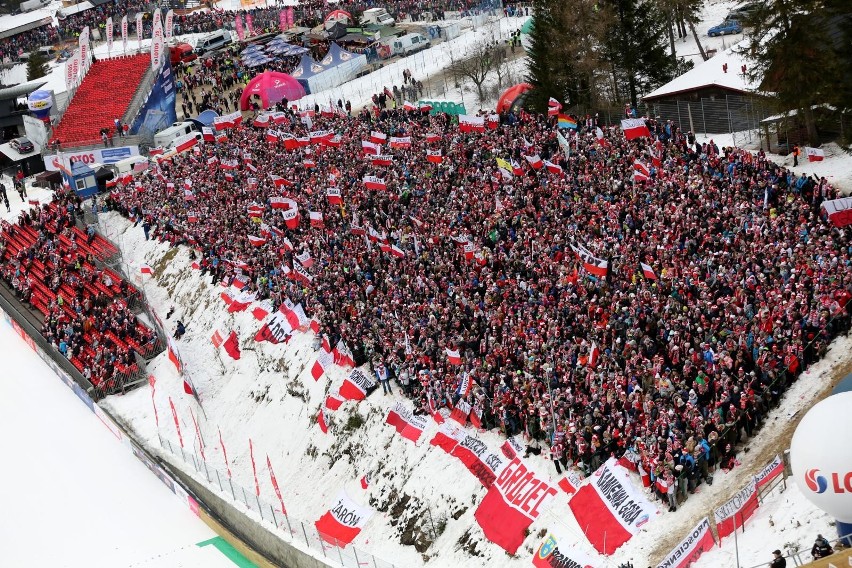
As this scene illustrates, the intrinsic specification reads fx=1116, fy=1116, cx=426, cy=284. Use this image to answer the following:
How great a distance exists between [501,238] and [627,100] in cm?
1796

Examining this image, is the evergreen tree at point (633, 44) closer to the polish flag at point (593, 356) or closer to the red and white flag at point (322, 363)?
the red and white flag at point (322, 363)

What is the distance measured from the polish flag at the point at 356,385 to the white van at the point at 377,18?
170ft

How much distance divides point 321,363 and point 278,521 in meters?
6.33

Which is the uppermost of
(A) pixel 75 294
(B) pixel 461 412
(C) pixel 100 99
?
(C) pixel 100 99

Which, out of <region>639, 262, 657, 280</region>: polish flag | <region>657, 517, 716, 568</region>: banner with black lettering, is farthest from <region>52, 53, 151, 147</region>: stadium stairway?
<region>657, 517, 716, 568</region>: banner with black lettering

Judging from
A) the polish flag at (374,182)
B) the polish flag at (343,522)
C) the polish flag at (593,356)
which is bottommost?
the polish flag at (343,522)

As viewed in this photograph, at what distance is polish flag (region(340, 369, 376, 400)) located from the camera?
118ft

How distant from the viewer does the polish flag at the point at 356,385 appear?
35.9 meters

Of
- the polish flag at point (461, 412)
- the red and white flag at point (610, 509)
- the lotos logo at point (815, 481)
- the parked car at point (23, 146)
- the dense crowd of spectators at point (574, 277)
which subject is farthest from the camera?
the parked car at point (23, 146)

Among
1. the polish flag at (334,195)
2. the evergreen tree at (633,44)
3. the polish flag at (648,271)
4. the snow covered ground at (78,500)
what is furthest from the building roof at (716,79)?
the snow covered ground at (78,500)

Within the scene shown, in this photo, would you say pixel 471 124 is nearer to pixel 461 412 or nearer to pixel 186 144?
pixel 461 412

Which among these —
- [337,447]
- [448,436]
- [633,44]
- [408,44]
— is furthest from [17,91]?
[448,436]

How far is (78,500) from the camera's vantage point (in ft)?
126

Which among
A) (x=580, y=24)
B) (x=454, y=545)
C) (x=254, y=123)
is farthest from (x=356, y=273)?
(x=254, y=123)
